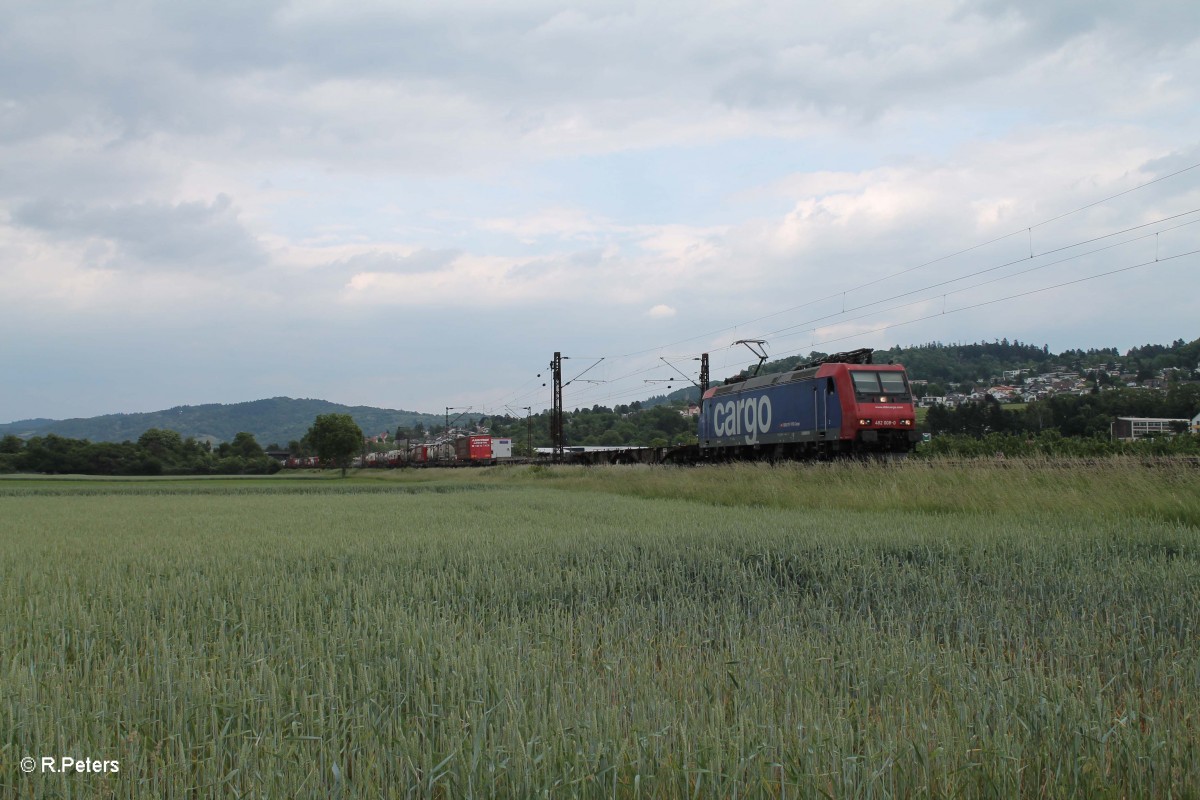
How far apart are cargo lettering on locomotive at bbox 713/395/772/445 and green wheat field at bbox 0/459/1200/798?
66.7 feet

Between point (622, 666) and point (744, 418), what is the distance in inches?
1167

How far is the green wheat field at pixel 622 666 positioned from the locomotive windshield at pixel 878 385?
15.0m

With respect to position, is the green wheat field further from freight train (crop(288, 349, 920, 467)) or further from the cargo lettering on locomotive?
the cargo lettering on locomotive

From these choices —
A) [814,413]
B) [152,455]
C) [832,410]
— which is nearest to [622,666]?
[832,410]

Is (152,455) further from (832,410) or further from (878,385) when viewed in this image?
(878,385)

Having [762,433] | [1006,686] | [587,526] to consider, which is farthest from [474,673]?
[762,433]

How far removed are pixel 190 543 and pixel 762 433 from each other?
23317 mm

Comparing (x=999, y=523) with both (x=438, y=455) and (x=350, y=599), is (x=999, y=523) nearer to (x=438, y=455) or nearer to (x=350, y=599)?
(x=350, y=599)

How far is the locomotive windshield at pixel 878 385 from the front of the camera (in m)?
26.5

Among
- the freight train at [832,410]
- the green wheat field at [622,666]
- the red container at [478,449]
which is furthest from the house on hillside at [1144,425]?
the red container at [478,449]

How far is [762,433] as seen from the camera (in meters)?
32.1

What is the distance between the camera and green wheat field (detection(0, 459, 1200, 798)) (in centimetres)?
315

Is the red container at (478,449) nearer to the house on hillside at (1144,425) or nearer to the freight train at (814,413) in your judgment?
the freight train at (814,413)

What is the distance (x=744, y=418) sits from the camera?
111 feet
